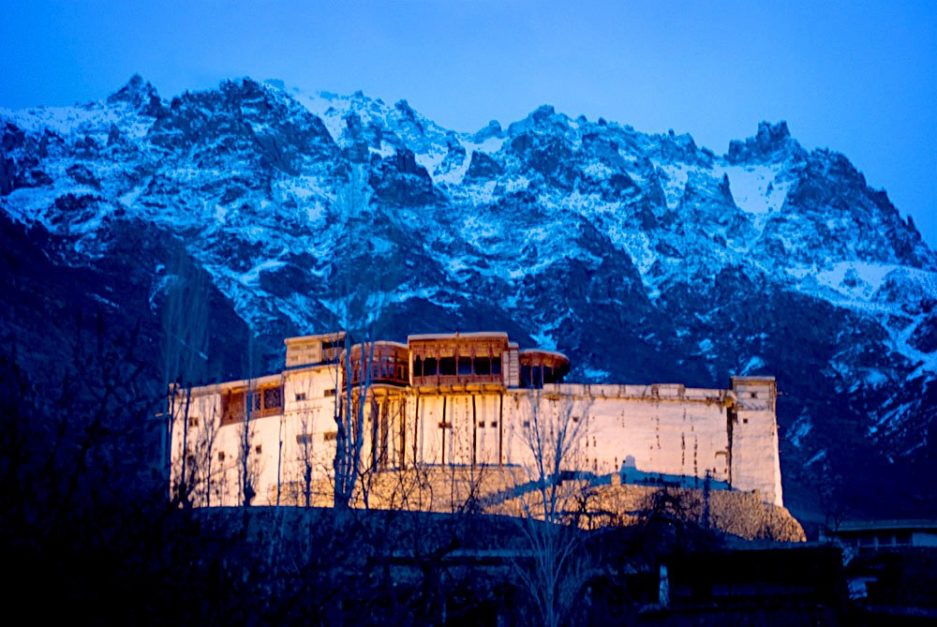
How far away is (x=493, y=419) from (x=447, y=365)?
2.79 m

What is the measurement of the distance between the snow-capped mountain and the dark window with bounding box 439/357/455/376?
30.3m

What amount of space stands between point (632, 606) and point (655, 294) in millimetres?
90231

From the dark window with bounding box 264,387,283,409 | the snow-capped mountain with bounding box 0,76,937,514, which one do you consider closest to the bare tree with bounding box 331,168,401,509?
the snow-capped mountain with bounding box 0,76,937,514

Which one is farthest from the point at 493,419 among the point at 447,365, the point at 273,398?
the point at 273,398

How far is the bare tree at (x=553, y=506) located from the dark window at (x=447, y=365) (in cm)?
316

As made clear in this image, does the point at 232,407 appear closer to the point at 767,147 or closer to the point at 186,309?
the point at 186,309

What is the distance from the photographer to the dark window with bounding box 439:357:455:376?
1774 inches

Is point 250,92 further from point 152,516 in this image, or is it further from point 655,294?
point 152,516

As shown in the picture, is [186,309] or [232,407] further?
[186,309]

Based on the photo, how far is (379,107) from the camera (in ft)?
539

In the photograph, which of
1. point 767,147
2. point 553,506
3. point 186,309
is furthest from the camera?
point 767,147

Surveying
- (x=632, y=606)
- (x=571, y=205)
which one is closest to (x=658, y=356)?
(x=571, y=205)

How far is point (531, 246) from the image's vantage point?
116 meters

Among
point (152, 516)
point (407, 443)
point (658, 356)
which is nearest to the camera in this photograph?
point (152, 516)
